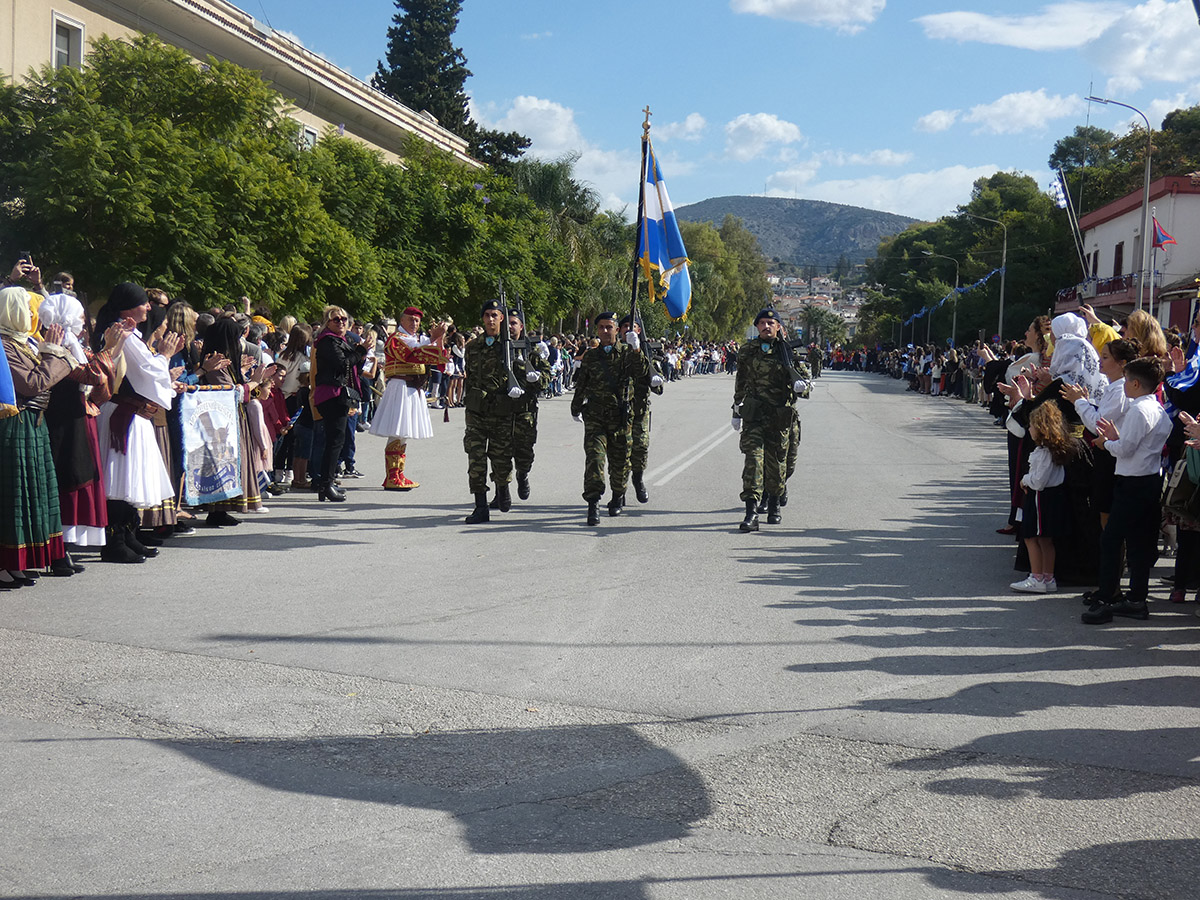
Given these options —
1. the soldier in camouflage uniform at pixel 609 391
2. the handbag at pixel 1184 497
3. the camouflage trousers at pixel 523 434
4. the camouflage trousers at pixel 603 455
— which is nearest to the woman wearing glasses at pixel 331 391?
the camouflage trousers at pixel 523 434

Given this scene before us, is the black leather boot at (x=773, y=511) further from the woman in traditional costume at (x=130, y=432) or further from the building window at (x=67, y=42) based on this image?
the building window at (x=67, y=42)

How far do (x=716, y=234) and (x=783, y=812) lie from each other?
11152 cm

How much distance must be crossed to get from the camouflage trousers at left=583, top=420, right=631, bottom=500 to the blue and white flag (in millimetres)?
3464

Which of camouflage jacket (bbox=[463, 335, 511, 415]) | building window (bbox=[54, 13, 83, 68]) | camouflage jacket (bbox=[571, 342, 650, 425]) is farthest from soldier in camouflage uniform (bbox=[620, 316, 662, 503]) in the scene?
building window (bbox=[54, 13, 83, 68])

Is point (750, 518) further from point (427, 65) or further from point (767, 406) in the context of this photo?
point (427, 65)

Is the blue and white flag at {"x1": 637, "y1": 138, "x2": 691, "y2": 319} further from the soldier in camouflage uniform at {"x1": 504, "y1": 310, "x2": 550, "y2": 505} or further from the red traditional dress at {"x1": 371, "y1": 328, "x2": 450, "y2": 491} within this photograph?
the soldier in camouflage uniform at {"x1": 504, "y1": 310, "x2": 550, "y2": 505}

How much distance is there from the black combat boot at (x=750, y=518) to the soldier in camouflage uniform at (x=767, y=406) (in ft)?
0.04

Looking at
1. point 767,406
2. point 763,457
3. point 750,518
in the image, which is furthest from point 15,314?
point 763,457

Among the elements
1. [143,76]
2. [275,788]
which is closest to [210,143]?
[143,76]

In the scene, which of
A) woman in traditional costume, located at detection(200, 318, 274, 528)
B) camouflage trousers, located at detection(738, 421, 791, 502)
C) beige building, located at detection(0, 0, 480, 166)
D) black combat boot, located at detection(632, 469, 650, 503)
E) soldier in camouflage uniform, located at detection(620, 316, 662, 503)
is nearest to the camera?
woman in traditional costume, located at detection(200, 318, 274, 528)

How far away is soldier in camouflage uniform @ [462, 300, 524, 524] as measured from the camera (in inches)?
460

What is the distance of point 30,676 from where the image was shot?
239 inches

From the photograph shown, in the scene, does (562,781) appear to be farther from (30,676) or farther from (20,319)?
(20,319)

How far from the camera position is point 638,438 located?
12.5 m
